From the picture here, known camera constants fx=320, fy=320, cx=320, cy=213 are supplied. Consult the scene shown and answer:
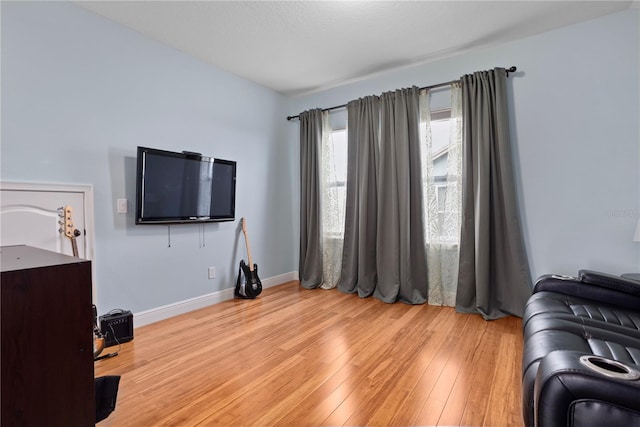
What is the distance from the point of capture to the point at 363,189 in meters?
3.80

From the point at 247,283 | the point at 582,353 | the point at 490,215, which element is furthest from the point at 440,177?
the point at 582,353

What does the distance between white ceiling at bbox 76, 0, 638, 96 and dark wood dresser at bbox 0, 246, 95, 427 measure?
2.43 meters

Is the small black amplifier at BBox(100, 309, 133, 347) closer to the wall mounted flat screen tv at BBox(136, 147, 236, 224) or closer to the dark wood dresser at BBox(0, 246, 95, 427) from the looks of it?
the wall mounted flat screen tv at BBox(136, 147, 236, 224)

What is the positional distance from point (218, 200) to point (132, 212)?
2.81 feet

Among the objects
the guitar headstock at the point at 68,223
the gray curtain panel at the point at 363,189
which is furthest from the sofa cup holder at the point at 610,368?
the guitar headstock at the point at 68,223

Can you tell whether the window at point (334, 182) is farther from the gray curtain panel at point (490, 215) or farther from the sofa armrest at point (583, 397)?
the sofa armrest at point (583, 397)

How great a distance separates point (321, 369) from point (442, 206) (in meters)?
2.20

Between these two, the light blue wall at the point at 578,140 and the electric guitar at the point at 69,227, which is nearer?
the electric guitar at the point at 69,227

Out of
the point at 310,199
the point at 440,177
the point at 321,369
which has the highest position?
the point at 440,177

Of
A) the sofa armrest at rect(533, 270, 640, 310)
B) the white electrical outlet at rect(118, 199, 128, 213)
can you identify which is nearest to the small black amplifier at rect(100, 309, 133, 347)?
the white electrical outlet at rect(118, 199, 128, 213)

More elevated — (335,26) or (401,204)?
(335,26)

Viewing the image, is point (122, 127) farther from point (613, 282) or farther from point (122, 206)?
point (613, 282)

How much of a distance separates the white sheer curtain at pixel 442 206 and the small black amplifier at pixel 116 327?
2.87 m

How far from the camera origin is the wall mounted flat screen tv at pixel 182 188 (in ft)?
9.22
